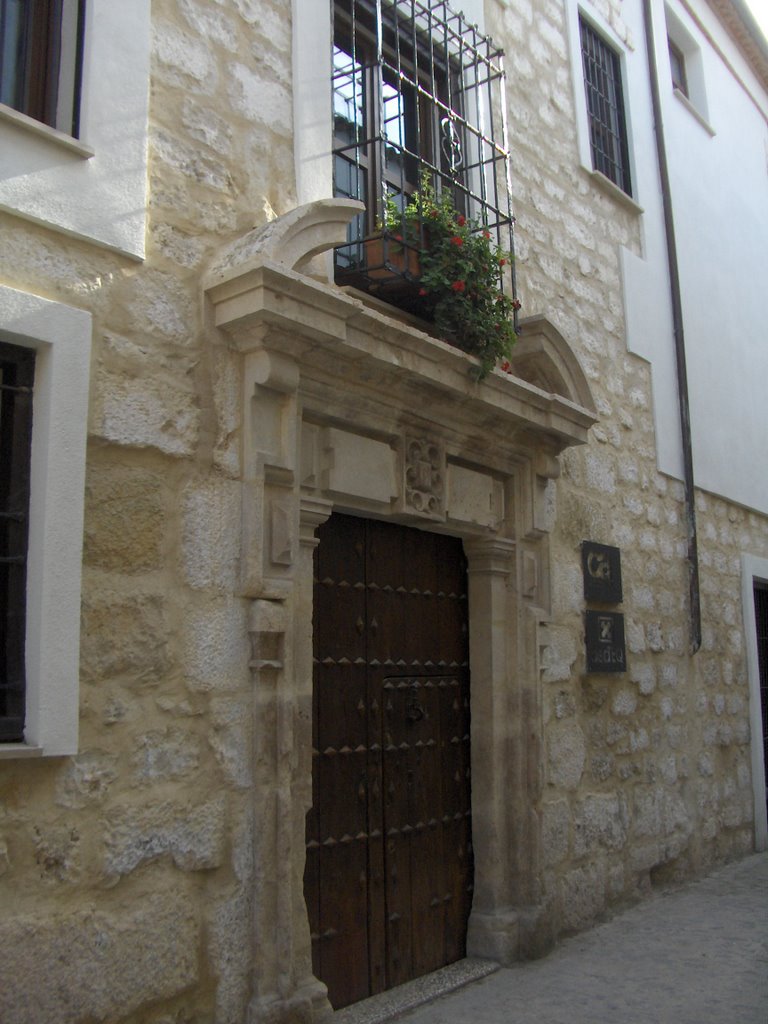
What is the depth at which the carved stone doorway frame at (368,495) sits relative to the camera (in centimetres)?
342

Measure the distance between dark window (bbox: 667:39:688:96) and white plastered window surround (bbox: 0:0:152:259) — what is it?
18.9ft

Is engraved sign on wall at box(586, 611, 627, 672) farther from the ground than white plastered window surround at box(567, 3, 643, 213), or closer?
closer

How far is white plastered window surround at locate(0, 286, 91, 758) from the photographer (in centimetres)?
282

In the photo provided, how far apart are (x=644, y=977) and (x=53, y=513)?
3.14 m

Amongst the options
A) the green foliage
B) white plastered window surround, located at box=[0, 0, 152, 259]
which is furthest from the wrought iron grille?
white plastered window surround, located at box=[0, 0, 152, 259]

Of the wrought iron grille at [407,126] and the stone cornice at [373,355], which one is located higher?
the wrought iron grille at [407,126]

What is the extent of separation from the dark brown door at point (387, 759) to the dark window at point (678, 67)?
5072 millimetres

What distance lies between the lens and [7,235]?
114 inches

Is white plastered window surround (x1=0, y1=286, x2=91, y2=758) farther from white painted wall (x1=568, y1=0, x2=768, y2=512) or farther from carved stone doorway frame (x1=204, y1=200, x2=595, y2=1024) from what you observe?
white painted wall (x1=568, y1=0, x2=768, y2=512)

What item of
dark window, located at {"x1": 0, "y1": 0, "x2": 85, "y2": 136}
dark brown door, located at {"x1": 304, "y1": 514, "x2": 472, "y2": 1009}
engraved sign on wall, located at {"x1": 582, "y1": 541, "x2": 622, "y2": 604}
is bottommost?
dark brown door, located at {"x1": 304, "y1": 514, "x2": 472, "y2": 1009}

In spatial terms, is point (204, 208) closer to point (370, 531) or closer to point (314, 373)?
point (314, 373)

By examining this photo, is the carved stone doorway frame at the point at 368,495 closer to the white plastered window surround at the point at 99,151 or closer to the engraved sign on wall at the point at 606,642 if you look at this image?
the white plastered window surround at the point at 99,151

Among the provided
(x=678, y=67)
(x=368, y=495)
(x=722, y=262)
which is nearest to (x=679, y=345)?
(x=722, y=262)

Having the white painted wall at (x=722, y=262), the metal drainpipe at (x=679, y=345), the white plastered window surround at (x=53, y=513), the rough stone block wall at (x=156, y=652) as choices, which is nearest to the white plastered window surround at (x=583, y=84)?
the metal drainpipe at (x=679, y=345)
